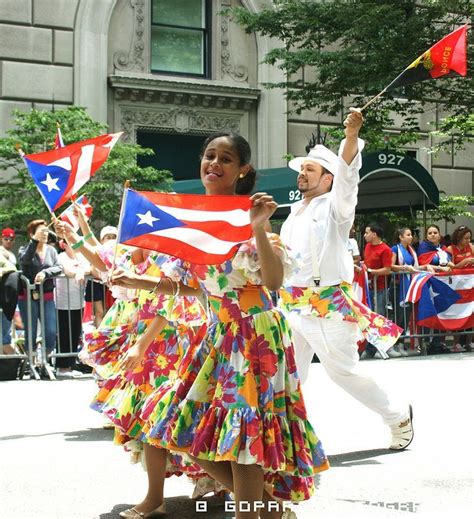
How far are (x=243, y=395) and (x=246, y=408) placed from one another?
0.06 m

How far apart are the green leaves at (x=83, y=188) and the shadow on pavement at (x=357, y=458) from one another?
Answer: 10.0 metres

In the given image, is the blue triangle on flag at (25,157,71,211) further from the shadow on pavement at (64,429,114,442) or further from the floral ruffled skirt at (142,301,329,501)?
the floral ruffled skirt at (142,301,329,501)

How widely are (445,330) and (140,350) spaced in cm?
1075

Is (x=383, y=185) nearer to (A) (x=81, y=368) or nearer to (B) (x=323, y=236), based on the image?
(A) (x=81, y=368)

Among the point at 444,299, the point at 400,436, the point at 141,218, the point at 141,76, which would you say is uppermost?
the point at 141,76

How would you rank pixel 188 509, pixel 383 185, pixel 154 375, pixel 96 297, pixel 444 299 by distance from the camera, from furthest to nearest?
pixel 383 185 → pixel 444 299 → pixel 96 297 → pixel 154 375 → pixel 188 509

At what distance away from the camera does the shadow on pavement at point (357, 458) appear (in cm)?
702

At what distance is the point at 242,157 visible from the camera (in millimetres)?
5000

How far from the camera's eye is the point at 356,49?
18062 mm

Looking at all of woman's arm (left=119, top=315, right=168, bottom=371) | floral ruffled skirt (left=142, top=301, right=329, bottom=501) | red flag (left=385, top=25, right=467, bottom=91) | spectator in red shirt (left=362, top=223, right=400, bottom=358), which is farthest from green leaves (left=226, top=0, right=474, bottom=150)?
floral ruffled skirt (left=142, top=301, right=329, bottom=501)

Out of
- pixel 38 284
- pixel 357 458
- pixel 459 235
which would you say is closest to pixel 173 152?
pixel 459 235

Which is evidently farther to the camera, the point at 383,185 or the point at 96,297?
the point at 383,185

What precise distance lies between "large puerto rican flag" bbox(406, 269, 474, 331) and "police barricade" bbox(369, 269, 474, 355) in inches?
1.3

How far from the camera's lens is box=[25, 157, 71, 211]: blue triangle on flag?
26.6ft
